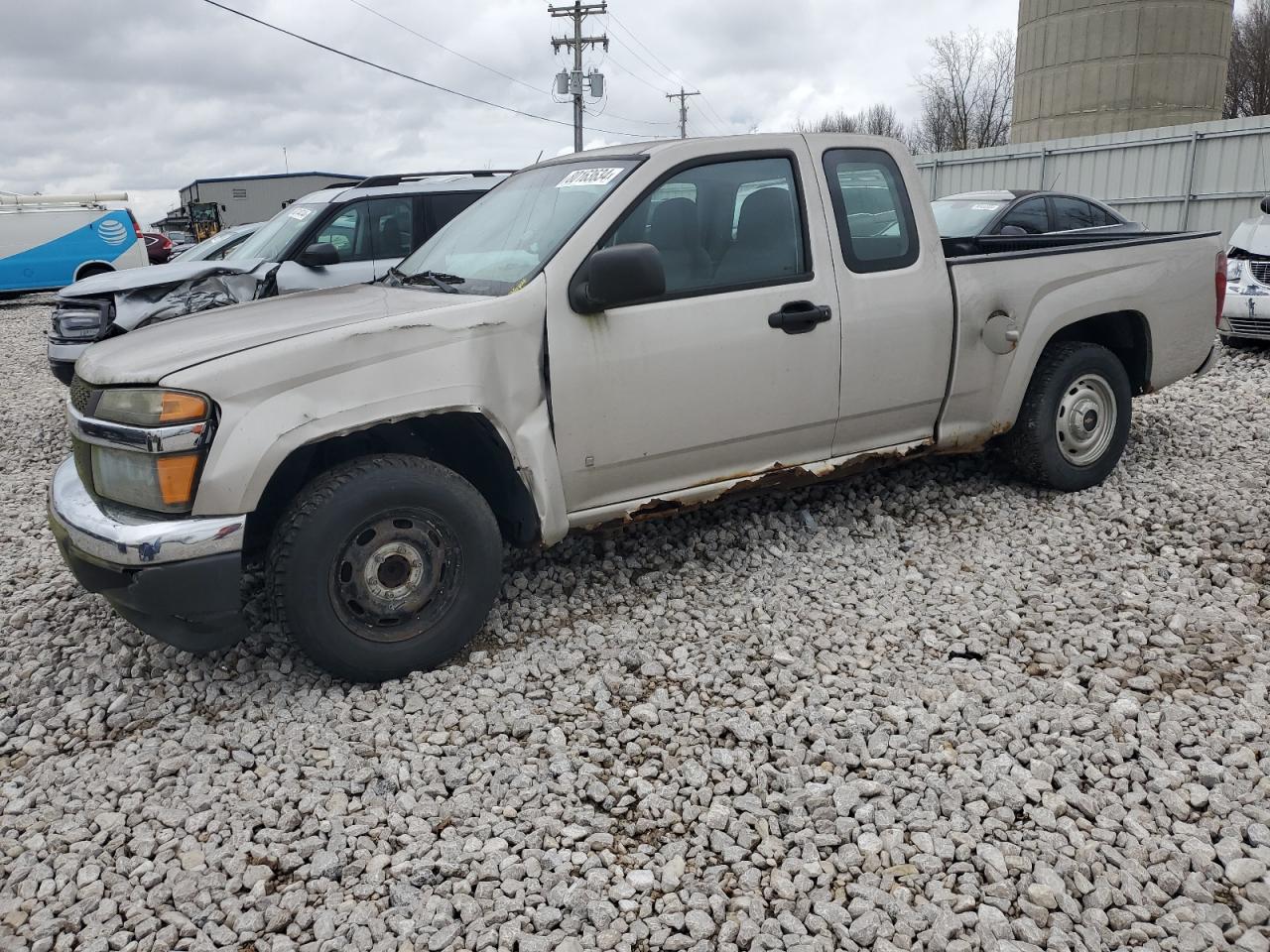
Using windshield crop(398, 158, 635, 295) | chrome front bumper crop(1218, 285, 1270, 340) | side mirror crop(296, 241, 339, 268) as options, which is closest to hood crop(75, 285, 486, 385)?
windshield crop(398, 158, 635, 295)

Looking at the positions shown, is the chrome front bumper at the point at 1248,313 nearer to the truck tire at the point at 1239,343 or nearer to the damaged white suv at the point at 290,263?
the truck tire at the point at 1239,343

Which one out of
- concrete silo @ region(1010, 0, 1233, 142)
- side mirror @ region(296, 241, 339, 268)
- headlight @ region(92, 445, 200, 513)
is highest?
concrete silo @ region(1010, 0, 1233, 142)

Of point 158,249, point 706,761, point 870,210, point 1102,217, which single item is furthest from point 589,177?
point 158,249

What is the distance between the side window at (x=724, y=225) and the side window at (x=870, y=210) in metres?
0.24

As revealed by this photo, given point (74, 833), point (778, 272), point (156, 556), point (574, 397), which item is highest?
point (778, 272)

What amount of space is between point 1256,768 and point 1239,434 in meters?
4.44

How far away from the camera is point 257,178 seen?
44594 millimetres

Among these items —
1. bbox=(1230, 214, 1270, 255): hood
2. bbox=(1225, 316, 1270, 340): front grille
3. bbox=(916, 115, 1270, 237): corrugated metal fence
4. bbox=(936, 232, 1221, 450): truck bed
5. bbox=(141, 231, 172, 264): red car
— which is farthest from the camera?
bbox=(141, 231, 172, 264): red car

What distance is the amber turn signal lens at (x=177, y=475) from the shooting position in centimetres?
312

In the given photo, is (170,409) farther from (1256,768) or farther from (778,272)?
(1256,768)

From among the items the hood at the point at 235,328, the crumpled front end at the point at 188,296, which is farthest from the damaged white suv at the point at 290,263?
the hood at the point at 235,328

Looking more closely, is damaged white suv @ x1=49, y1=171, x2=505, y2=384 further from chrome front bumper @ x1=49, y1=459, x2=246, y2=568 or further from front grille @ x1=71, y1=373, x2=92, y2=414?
chrome front bumper @ x1=49, y1=459, x2=246, y2=568

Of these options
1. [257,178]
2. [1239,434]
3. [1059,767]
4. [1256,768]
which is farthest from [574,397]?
[257,178]

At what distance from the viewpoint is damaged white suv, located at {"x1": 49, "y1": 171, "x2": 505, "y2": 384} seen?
7.48 metres
